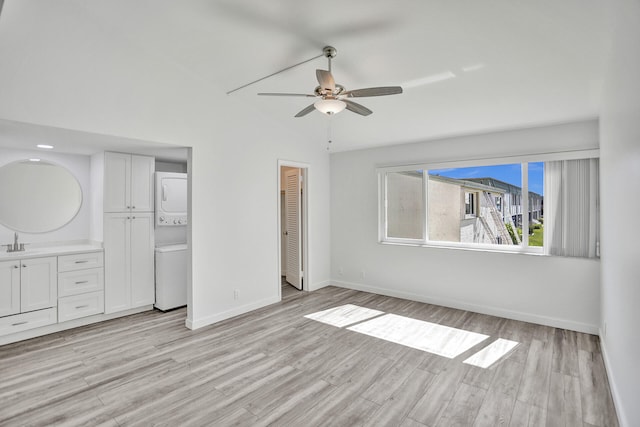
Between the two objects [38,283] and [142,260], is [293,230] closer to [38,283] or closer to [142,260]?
[142,260]

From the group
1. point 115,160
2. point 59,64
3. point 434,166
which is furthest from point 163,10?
point 434,166

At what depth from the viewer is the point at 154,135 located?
356 centimetres

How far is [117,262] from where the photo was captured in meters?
4.20

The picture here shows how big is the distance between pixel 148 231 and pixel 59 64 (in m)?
2.27

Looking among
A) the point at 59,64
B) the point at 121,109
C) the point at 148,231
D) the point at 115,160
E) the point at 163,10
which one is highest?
the point at 163,10

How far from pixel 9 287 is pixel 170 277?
5.32 ft

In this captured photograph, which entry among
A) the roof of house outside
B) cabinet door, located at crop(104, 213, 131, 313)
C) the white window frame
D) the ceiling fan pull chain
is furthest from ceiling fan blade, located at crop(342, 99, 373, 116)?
cabinet door, located at crop(104, 213, 131, 313)

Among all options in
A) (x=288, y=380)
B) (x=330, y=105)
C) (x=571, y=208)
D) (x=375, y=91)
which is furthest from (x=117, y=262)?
(x=571, y=208)

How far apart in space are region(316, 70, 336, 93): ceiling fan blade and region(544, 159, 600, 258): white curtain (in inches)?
116

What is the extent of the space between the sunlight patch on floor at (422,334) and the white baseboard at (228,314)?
145 cm

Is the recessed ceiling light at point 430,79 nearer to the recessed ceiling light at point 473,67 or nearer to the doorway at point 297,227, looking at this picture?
the recessed ceiling light at point 473,67

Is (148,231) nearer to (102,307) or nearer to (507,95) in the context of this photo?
(102,307)

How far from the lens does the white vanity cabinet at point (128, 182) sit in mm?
4164

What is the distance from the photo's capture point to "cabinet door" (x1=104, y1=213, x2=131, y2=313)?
412cm
